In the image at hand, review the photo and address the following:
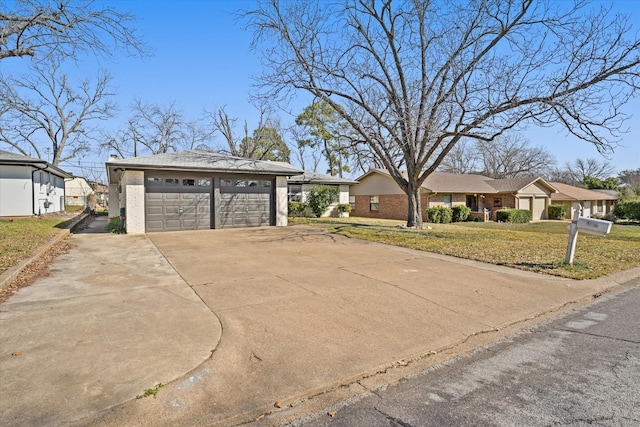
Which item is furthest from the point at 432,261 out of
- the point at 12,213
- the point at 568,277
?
the point at 12,213

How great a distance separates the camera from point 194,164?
14883 millimetres

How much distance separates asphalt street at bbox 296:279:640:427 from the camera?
2.48m

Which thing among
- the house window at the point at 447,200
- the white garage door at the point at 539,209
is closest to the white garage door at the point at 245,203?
the house window at the point at 447,200

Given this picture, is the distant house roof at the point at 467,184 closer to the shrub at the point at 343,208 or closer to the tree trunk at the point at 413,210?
the shrub at the point at 343,208

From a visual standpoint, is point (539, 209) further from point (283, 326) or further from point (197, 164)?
point (283, 326)

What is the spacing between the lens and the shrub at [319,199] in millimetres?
24422

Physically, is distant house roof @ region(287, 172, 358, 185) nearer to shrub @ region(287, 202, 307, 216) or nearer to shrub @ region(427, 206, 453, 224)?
shrub @ region(287, 202, 307, 216)

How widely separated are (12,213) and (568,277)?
77.1ft

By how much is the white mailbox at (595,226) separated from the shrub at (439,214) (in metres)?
17.1

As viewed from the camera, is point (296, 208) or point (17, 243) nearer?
point (17, 243)

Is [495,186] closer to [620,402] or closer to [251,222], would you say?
[251,222]

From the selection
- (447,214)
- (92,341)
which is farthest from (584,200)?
(92,341)

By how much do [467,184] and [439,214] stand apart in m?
6.37

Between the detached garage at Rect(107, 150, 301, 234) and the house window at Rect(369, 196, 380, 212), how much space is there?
12509 millimetres
